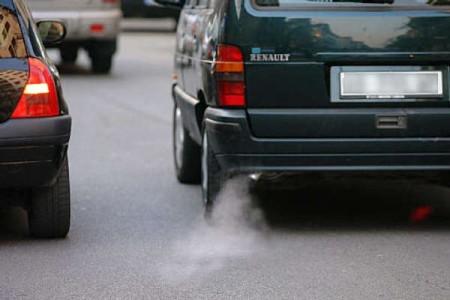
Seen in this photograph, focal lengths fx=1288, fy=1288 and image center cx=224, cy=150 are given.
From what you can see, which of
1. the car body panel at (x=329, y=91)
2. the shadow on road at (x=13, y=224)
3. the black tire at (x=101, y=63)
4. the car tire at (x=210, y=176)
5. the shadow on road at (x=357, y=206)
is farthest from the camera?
the black tire at (x=101, y=63)

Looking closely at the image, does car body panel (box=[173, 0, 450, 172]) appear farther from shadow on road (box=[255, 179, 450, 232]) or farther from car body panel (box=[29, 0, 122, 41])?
car body panel (box=[29, 0, 122, 41])

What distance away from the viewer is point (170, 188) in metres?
9.25

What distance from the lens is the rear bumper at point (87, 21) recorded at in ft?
60.8

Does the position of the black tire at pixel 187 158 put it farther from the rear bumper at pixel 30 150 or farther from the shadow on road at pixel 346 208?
the rear bumper at pixel 30 150

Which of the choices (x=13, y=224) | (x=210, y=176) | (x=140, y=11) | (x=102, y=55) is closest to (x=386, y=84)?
(x=210, y=176)

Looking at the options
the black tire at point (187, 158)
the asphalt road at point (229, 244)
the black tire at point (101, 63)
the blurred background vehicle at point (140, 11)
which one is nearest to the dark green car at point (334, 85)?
the asphalt road at point (229, 244)

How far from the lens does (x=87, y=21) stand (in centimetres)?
1872

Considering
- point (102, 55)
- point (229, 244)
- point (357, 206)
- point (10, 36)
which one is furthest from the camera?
point (102, 55)

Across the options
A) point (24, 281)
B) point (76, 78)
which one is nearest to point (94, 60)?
point (76, 78)

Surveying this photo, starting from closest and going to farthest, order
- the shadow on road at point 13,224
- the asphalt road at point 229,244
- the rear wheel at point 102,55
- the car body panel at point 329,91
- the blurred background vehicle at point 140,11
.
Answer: the asphalt road at point 229,244 → the car body panel at point 329,91 → the shadow on road at point 13,224 → the rear wheel at point 102,55 → the blurred background vehicle at point 140,11

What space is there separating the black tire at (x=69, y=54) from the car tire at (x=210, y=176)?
13.4 meters

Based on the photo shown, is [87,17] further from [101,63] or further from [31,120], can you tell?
[31,120]

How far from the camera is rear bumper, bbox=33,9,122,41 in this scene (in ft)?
60.8

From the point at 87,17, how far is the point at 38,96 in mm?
12183
